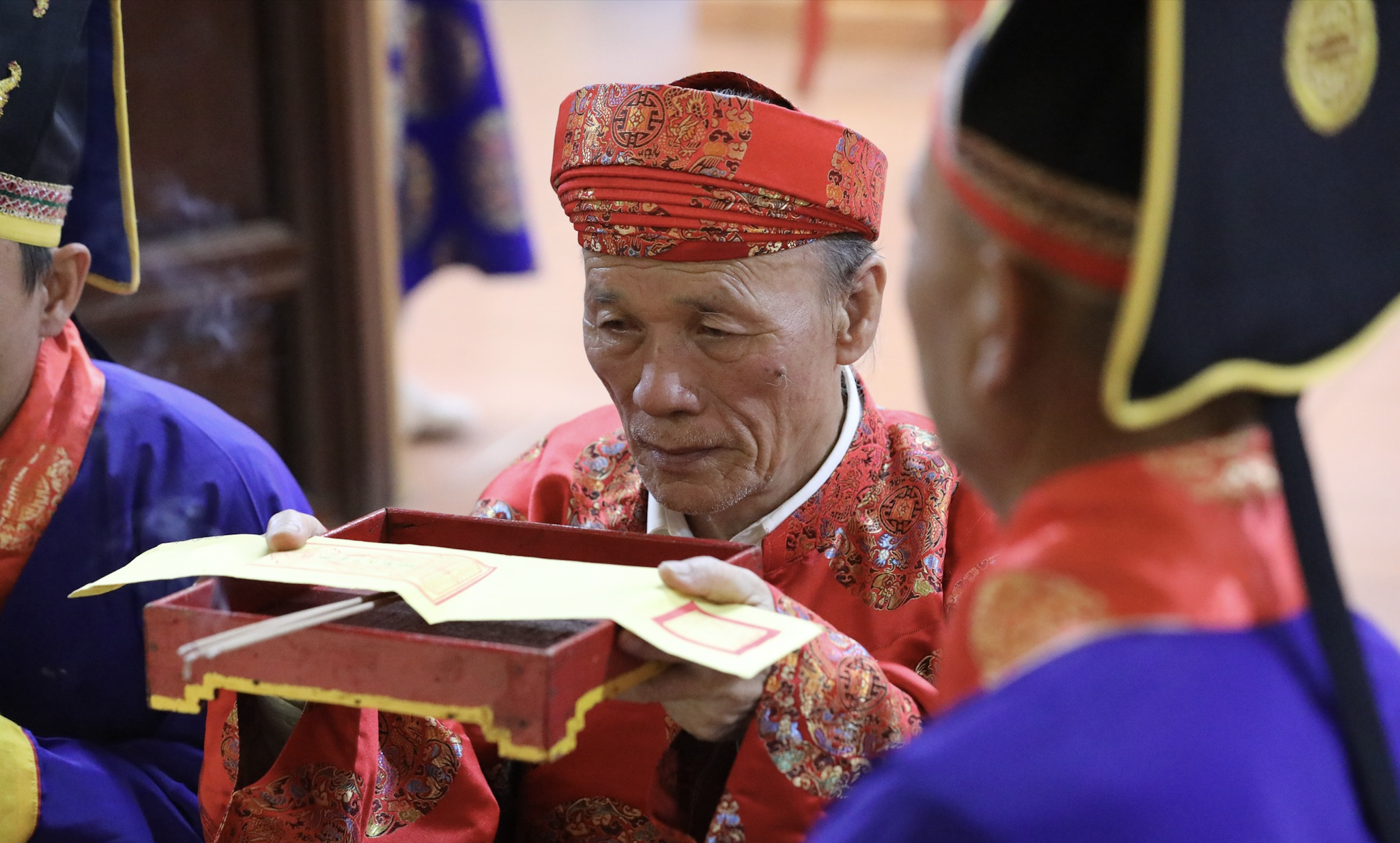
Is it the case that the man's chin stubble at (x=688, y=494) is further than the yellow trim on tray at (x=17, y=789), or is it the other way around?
the man's chin stubble at (x=688, y=494)

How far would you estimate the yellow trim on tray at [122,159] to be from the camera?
191 centimetres

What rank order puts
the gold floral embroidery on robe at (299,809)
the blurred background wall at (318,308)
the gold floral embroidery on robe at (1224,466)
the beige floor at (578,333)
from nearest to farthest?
the gold floral embroidery on robe at (1224,466), the gold floral embroidery on robe at (299,809), the blurred background wall at (318,308), the beige floor at (578,333)

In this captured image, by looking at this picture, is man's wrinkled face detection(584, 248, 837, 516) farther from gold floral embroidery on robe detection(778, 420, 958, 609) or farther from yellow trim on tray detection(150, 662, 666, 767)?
yellow trim on tray detection(150, 662, 666, 767)

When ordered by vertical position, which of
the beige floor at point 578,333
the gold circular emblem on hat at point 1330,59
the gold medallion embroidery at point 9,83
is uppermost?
the gold circular emblem on hat at point 1330,59

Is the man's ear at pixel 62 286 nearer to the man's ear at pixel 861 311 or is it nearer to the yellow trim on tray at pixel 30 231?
the yellow trim on tray at pixel 30 231

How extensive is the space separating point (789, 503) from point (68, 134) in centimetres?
102

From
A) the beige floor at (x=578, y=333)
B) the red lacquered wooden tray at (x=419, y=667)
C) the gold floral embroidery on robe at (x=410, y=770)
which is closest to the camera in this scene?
the red lacquered wooden tray at (x=419, y=667)

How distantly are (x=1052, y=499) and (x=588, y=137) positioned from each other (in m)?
0.91

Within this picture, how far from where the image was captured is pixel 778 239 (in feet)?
5.69

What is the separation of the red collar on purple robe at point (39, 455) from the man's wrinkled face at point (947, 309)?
1.23 m

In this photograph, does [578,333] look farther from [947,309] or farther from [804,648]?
[947,309]

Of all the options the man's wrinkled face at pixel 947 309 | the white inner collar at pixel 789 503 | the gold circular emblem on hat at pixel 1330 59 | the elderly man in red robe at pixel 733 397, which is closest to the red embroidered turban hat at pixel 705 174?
the elderly man in red robe at pixel 733 397

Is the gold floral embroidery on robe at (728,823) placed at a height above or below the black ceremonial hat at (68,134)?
below

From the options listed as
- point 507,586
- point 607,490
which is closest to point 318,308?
point 607,490
